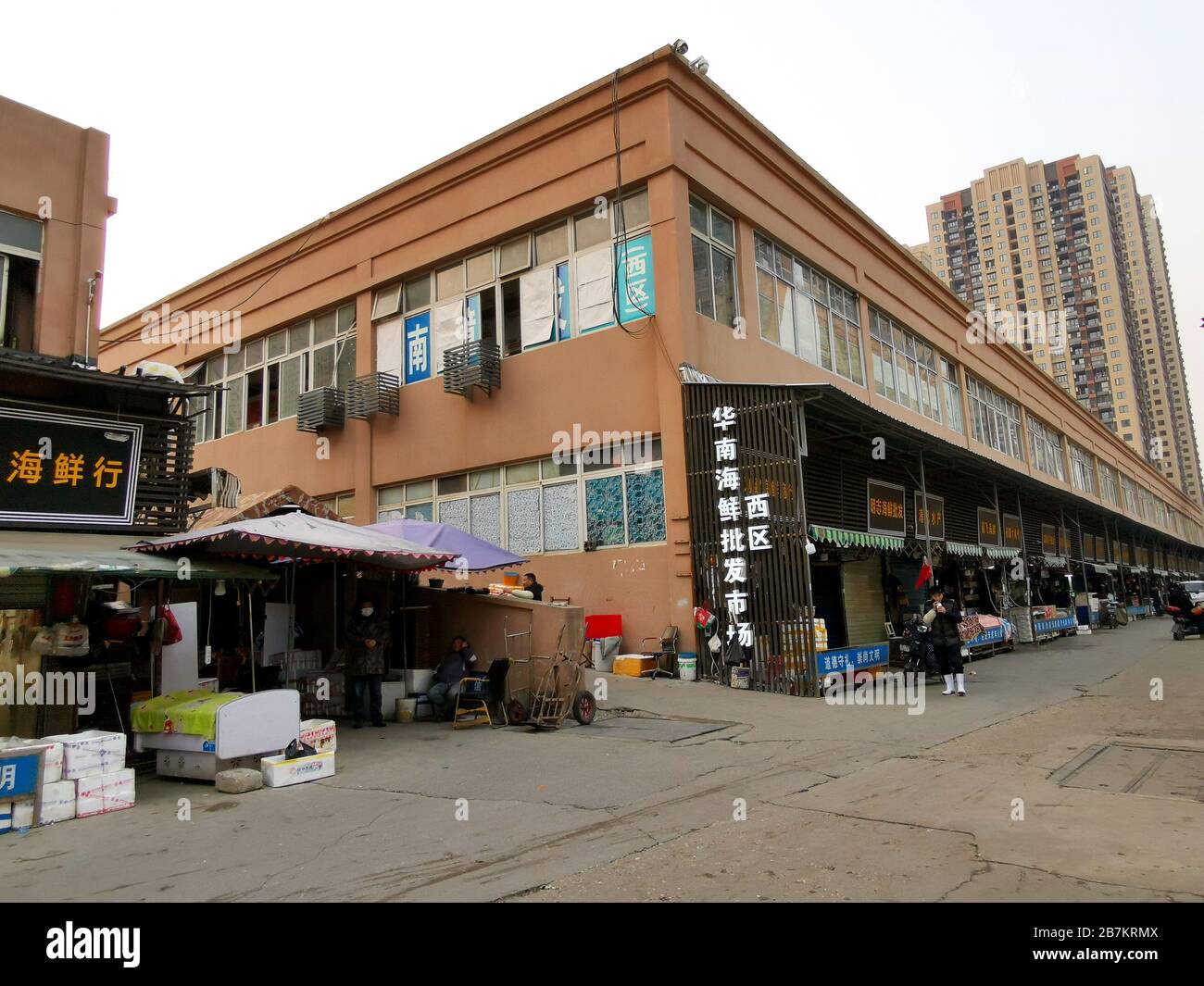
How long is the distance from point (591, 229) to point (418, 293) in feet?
19.2

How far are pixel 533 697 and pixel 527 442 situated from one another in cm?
840

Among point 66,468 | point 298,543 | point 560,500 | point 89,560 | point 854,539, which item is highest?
point 560,500

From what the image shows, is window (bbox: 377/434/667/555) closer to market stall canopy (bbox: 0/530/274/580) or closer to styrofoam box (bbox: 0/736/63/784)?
market stall canopy (bbox: 0/530/274/580)

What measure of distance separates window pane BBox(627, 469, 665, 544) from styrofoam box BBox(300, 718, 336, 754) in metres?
8.29

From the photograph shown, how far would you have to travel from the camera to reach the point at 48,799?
7.11 metres

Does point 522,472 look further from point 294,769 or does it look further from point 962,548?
point 962,548

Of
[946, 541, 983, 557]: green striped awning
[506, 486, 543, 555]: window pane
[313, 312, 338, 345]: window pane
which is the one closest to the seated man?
[506, 486, 543, 555]: window pane

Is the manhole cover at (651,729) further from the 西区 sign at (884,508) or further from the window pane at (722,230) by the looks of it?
the window pane at (722,230)

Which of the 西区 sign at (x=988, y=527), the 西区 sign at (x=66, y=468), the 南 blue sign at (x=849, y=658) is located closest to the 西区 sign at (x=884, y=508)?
the 南 blue sign at (x=849, y=658)

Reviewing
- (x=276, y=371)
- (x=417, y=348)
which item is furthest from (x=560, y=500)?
(x=276, y=371)

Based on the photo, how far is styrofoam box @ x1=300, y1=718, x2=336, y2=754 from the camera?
8.91 m

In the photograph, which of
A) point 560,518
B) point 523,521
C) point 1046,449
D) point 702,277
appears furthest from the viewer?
point 1046,449

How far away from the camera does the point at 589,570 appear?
56.0ft

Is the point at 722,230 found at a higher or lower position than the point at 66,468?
higher
